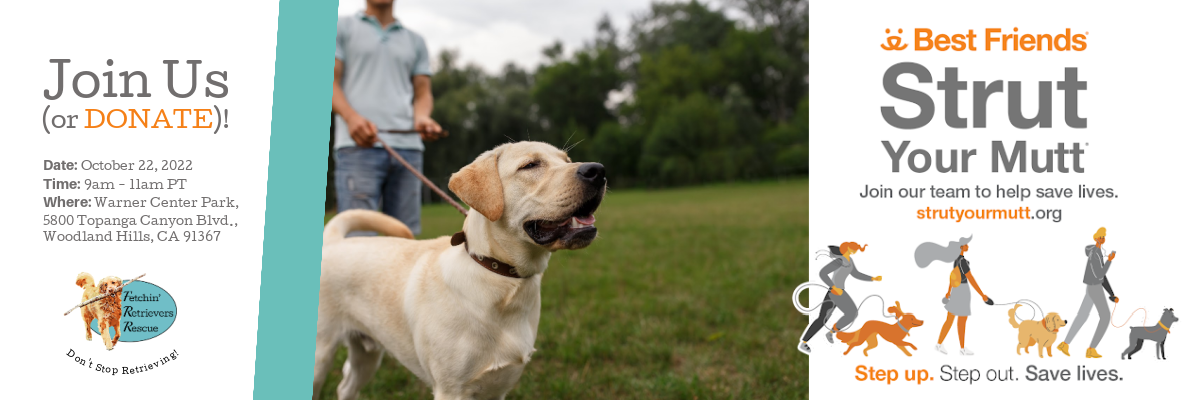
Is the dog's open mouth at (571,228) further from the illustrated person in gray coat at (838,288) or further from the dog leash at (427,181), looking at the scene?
the illustrated person in gray coat at (838,288)

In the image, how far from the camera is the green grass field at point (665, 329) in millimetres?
3867

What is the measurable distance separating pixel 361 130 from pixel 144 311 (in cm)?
129

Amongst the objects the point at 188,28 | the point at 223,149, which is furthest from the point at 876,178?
the point at 188,28

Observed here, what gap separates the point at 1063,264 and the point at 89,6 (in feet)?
13.6

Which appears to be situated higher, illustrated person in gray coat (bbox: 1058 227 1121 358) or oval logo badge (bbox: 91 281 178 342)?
illustrated person in gray coat (bbox: 1058 227 1121 358)

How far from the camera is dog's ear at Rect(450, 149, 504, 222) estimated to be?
7.91ft

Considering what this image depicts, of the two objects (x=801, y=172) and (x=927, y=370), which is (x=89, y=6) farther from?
(x=801, y=172)

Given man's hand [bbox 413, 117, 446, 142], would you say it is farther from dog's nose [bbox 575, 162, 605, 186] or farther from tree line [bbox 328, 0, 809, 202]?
tree line [bbox 328, 0, 809, 202]

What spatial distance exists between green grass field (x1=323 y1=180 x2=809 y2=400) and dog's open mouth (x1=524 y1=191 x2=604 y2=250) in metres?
1.68

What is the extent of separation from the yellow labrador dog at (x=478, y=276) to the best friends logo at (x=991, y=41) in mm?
1450

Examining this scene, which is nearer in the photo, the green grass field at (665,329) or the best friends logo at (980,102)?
the best friends logo at (980,102)

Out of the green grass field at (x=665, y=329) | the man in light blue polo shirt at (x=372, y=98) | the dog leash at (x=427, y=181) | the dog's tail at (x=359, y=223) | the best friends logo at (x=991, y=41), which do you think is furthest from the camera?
the green grass field at (x=665, y=329)

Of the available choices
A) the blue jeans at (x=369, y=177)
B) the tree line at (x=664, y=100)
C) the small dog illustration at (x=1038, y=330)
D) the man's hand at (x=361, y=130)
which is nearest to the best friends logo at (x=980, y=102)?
the small dog illustration at (x=1038, y=330)

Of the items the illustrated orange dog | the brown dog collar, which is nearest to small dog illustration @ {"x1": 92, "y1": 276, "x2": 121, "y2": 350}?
the brown dog collar
